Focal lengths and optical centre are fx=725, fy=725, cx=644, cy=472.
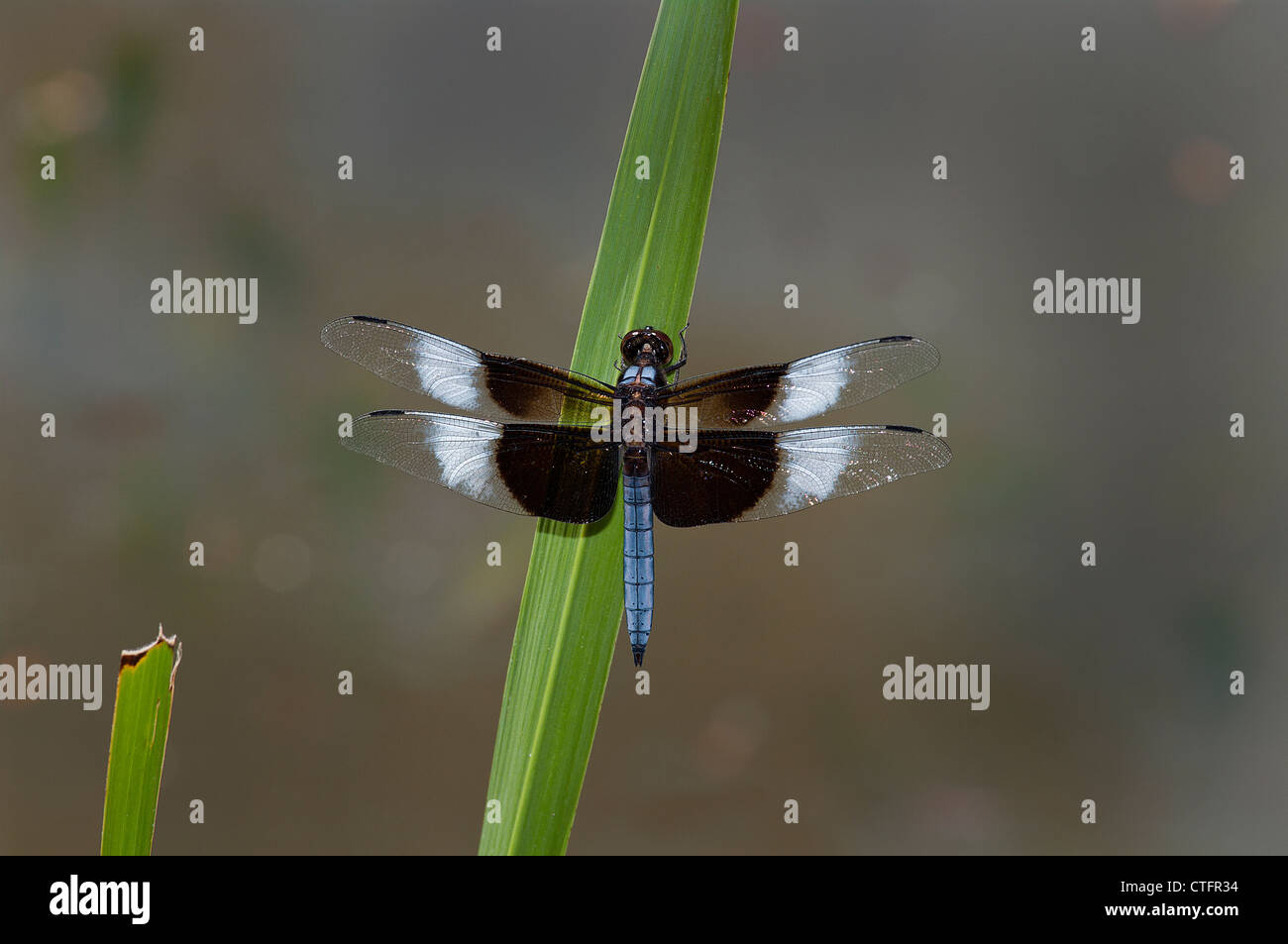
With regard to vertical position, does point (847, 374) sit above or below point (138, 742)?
above

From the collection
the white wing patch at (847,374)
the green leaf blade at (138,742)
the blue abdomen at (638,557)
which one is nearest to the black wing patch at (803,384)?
the white wing patch at (847,374)

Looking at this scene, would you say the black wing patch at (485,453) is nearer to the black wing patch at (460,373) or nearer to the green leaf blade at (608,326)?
the black wing patch at (460,373)

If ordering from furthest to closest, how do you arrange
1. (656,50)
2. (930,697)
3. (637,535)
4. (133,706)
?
(930,697) → (637,535) → (656,50) → (133,706)

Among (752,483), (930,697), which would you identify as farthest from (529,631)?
(930,697)

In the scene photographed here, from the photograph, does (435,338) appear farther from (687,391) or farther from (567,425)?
(687,391)

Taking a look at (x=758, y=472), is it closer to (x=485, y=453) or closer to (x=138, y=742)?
(x=485, y=453)

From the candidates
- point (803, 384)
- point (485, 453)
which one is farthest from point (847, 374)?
point (485, 453)
